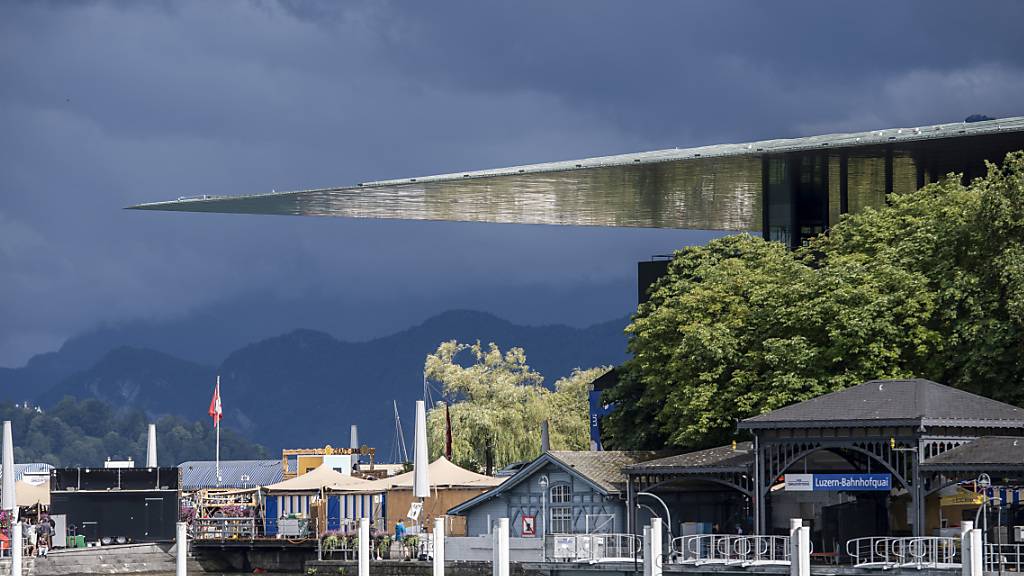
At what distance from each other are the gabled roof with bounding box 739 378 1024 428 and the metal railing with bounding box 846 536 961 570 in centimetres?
261

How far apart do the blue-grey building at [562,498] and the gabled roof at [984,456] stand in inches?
441

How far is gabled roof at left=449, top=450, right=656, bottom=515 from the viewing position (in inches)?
1903

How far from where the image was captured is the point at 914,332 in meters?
47.3

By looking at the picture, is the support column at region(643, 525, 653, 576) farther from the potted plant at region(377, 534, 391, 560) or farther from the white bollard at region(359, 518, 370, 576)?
the potted plant at region(377, 534, 391, 560)

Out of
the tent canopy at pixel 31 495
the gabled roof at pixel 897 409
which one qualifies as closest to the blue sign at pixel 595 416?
the tent canopy at pixel 31 495

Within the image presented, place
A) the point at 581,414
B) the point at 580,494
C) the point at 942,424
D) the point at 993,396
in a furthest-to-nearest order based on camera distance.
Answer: the point at 581,414 < the point at 580,494 < the point at 993,396 < the point at 942,424

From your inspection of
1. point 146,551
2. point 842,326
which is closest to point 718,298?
point 842,326

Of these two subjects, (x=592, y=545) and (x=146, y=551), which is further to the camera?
(x=146, y=551)

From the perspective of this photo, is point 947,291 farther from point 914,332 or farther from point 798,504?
point 798,504

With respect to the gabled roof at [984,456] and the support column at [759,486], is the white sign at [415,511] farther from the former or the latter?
the gabled roof at [984,456]

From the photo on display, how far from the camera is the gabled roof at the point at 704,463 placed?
43.4 m

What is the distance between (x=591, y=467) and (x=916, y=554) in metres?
14.6

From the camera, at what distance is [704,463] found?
44.0 meters

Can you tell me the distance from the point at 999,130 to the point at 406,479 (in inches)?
951
